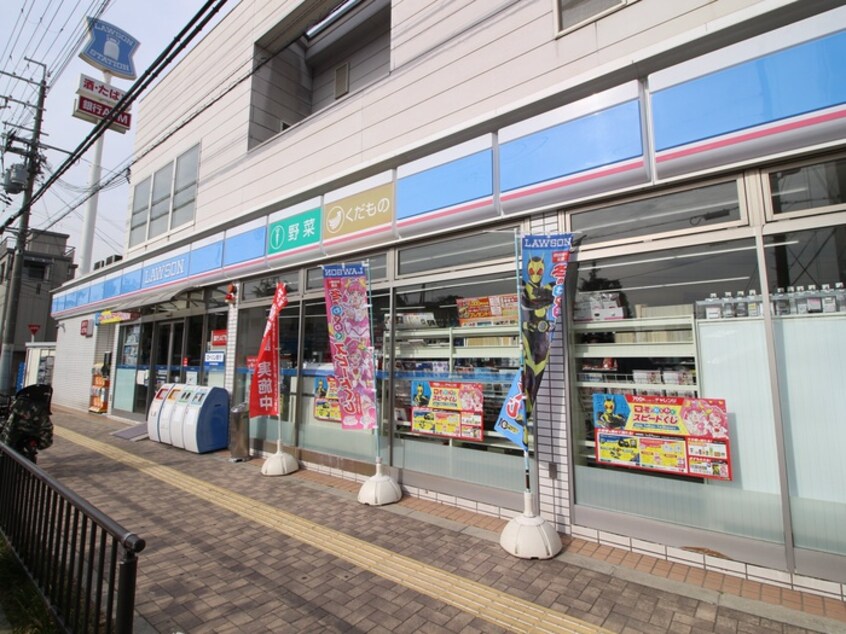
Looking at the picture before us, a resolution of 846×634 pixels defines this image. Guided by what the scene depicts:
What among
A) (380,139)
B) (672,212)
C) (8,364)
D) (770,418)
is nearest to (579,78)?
(672,212)

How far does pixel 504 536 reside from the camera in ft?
13.8

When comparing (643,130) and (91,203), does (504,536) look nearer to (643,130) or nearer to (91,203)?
(643,130)

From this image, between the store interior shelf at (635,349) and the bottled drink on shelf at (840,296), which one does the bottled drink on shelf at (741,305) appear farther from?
the bottled drink on shelf at (840,296)

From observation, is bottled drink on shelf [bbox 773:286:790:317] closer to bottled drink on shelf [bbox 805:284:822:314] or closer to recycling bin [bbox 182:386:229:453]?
bottled drink on shelf [bbox 805:284:822:314]

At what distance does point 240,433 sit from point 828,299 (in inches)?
324

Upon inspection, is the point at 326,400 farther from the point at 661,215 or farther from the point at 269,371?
the point at 661,215

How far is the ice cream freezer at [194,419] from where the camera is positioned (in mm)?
8414

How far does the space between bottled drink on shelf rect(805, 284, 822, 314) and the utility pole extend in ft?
51.8

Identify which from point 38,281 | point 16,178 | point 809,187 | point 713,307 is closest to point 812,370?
point 713,307

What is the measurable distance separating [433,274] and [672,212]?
9.29ft

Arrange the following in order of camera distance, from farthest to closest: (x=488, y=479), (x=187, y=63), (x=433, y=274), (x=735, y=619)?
(x=187, y=63)
(x=433, y=274)
(x=488, y=479)
(x=735, y=619)

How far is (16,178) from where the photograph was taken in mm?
13633

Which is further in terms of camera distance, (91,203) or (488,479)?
(91,203)

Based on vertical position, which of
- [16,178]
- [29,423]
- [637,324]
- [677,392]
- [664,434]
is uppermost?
[16,178]
